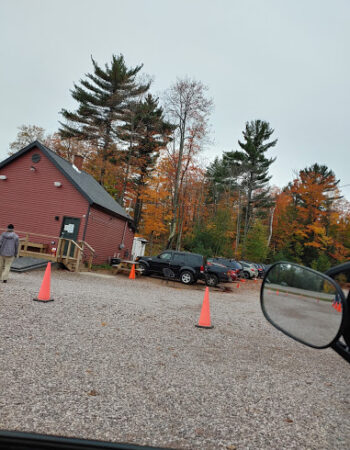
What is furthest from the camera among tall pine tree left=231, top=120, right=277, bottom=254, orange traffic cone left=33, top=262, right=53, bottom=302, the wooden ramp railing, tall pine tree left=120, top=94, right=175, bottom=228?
tall pine tree left=231, top=120, right=277, bottom=254

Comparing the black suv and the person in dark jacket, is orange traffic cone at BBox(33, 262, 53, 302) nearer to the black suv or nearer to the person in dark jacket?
the person in dark jacket

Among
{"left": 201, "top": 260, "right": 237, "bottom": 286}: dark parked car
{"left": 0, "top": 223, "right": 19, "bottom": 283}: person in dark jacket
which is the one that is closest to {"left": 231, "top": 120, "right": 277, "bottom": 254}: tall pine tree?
{"left": 201, "top": 260, "right": 237, "bottom": 286}: dark parked car

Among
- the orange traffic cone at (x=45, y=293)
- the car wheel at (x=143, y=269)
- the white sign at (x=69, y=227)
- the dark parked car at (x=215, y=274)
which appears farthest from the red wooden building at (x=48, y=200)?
the orange traffic cone at (x=45, y=293)

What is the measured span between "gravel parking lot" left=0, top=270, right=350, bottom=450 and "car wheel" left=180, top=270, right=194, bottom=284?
1065cm

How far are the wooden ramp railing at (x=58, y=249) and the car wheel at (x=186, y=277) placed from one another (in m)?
5.45

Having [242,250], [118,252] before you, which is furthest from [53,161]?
[242,250]

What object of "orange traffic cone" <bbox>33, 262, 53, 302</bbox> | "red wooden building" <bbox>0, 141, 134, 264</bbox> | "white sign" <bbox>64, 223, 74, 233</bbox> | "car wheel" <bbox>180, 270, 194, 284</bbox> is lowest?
"orange traffic cone" <bbox>33, 262, 53, 302</bbox>

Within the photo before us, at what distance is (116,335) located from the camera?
19.6 feet

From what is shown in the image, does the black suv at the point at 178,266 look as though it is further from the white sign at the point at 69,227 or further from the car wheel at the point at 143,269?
the white sign at the point at 69,227

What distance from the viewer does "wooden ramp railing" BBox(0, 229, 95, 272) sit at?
17453mm

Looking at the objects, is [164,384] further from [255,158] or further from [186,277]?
[255,158]

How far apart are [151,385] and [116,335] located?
217 cm

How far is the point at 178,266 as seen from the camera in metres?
18.5

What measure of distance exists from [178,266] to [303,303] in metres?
17.1
